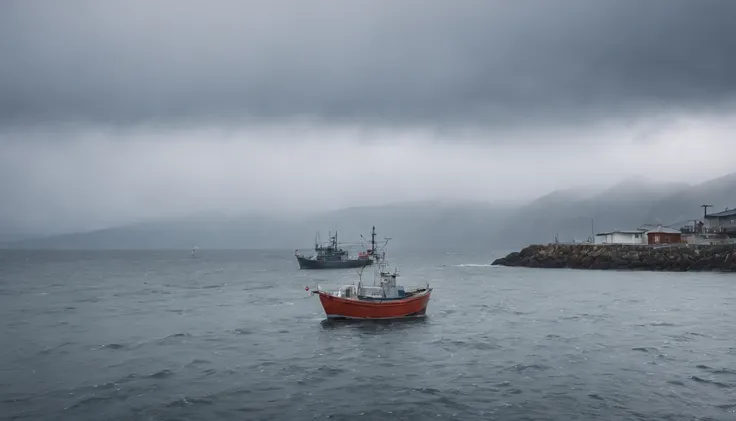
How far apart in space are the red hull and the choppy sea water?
41.0 inches

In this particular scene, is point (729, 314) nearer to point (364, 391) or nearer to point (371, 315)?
point (371, 315)

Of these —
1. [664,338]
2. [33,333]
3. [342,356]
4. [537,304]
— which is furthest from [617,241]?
[33,333]

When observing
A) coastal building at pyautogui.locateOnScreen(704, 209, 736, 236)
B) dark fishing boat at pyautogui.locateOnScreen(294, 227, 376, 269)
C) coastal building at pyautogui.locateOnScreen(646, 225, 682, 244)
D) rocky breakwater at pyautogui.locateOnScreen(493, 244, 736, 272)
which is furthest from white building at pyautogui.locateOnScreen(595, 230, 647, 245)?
dark fishing boat at pyautogui.locateOnScreen(294, 227, 376, 269)

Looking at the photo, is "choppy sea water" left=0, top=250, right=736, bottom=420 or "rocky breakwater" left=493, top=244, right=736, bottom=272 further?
"rocky breakwater" left=493, top=244, right=736, bottom=272

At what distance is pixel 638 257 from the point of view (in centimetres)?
10475

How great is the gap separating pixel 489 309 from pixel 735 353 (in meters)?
25.0

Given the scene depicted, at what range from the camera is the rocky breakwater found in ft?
317

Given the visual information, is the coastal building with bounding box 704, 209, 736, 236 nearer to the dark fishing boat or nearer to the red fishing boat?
the dark fishing boat

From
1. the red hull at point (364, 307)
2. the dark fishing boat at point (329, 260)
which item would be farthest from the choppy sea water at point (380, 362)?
the dark fishing boat at point (329, 260)

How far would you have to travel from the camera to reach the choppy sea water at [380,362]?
76.9 ft

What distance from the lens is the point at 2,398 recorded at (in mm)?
25391

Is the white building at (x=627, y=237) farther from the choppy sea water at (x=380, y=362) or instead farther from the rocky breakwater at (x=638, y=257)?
the choppy sea water at (x=380, y=362)

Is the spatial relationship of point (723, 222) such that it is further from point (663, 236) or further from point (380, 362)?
point (380, 362)

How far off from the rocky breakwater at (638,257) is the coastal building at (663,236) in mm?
8290
